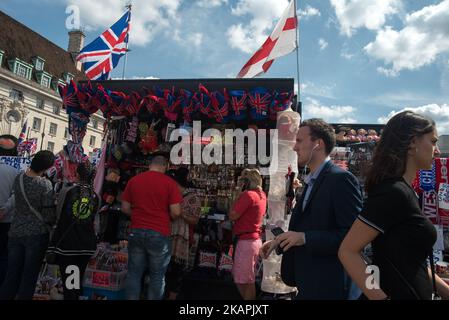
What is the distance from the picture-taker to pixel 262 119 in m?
4.94

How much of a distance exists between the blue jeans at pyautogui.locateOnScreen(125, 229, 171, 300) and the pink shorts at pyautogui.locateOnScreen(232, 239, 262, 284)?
975mm

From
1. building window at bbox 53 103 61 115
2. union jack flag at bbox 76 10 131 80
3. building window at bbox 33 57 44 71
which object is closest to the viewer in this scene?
union jack flag at bbox 76 10 131 80

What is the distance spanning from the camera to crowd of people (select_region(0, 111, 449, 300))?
1400 mm

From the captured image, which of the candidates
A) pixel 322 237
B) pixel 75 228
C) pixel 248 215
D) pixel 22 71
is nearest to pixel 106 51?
pixel 75 228

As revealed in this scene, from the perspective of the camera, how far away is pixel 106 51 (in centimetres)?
729

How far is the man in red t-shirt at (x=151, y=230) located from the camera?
141 inches

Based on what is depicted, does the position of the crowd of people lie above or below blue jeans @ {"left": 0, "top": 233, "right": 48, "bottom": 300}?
above

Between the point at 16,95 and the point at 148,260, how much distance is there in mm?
35384

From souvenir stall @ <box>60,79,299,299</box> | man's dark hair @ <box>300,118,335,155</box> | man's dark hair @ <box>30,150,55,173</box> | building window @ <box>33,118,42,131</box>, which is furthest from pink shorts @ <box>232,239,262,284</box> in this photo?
building window @ <box>33,118,42,131</box>

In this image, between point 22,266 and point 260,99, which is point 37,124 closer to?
point 22,266

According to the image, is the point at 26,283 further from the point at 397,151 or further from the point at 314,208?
the point at 397,151

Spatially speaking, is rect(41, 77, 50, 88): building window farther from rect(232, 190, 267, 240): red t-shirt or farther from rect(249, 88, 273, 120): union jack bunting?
rect(232, 190, 267, 240): red t-shirt
